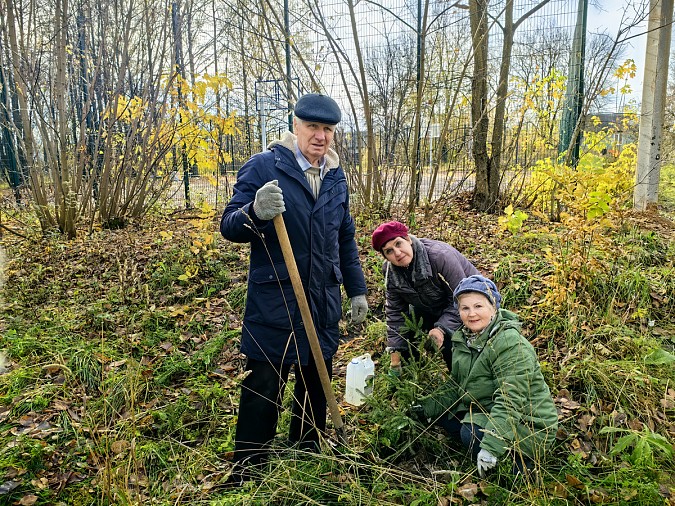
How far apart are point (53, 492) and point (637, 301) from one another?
409 cm

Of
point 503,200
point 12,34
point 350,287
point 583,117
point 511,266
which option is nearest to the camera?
point 350,287

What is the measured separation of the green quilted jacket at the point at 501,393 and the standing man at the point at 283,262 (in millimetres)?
712

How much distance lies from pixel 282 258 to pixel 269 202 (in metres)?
0.35

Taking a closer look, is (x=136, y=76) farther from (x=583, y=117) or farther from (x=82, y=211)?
(x=583, y=117)

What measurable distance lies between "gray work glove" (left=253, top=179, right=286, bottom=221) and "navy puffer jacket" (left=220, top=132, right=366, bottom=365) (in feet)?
0.53

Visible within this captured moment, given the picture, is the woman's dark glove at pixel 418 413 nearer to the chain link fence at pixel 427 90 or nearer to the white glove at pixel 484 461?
the white glove at pixel 484 461

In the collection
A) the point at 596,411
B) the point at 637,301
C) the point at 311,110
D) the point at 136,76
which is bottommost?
the point at 596,411

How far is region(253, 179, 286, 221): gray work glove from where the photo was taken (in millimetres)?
2083

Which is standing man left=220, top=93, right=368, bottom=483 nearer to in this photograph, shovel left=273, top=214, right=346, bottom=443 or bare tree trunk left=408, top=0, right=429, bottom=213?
shovel left=273, top=214, right=346, bottom=443

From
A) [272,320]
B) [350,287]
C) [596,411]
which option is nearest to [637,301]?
[596,411]

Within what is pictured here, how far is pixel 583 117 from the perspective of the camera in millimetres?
6602

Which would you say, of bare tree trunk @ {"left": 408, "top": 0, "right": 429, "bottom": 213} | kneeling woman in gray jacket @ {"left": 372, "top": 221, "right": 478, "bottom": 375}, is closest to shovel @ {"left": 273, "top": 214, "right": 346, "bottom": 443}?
kneeling woman in gray jacket @ {"left": 372, "top": 221, "right": 478, "bottom": 375}

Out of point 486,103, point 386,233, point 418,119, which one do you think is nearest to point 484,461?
point 386,233

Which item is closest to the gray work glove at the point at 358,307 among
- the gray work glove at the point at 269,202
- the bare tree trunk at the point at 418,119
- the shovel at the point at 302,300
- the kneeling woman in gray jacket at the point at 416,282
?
the kneeling woman in gray jacket at the point at 416,282
